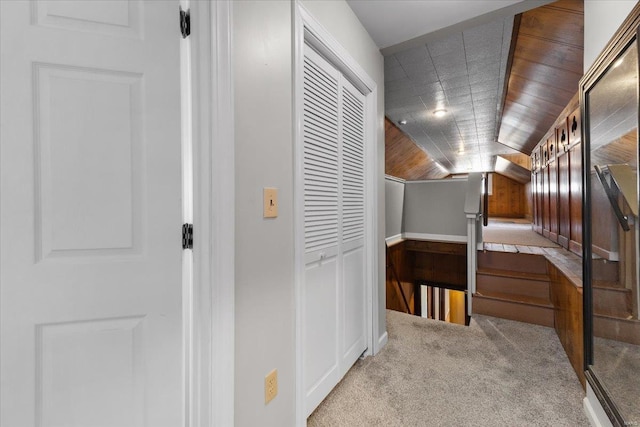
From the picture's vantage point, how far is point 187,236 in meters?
0.98

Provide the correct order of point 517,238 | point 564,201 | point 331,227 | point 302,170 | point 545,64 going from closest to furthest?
point 302,170 → point 331,227 → point 545,64 → point 564,201 → point 517,238

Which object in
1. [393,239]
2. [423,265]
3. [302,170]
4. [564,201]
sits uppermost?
[302,170]

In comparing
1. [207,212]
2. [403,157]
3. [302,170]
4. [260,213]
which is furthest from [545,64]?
[403,157]

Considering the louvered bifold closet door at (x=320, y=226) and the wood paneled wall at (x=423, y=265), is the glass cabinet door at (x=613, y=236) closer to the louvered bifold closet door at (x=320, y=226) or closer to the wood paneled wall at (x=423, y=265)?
the louvered bifold closet door at (x=320, y=226)

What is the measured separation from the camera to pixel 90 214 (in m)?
0.88

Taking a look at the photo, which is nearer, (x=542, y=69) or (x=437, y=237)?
(x=542, y=69)

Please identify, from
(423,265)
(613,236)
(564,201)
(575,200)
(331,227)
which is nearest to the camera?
(613,236)

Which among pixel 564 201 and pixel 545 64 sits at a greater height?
pixel 545 64

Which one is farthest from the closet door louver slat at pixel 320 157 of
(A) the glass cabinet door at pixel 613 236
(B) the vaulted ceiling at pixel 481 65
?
(A) the glass cabinet door at pixel 613 236

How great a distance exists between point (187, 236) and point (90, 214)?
28 centimetres

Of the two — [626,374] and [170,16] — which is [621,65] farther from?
[170,16]

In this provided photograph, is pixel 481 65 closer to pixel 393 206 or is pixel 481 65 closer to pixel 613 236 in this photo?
pixel 393 206

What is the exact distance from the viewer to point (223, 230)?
1001mm

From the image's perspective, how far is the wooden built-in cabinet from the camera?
2.62m
